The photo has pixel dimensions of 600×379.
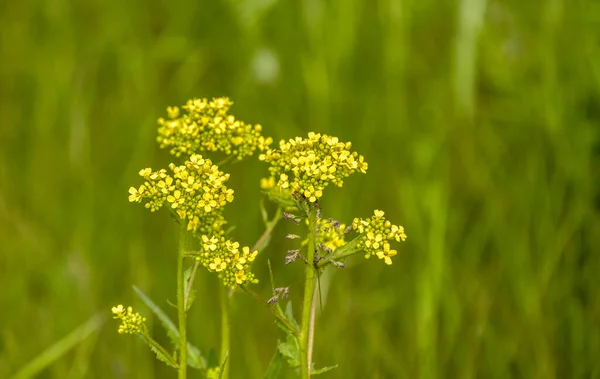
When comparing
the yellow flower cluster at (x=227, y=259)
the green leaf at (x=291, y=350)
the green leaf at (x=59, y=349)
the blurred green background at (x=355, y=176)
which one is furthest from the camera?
the blurred green background at (x=355, y=176)

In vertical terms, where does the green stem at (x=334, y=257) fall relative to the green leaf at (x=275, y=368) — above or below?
above

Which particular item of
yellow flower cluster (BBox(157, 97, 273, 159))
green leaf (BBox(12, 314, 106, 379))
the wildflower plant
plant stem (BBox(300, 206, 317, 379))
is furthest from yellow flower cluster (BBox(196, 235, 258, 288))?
green leaf (BBox(12, 314, 106, 379))

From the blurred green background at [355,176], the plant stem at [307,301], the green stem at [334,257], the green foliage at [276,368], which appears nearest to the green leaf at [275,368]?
the green foliage at [276,368]

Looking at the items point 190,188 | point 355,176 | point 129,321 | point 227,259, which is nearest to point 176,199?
point 190,188

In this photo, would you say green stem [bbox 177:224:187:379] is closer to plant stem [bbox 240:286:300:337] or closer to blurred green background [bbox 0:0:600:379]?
plant stem [bbox 240:286:300:337]

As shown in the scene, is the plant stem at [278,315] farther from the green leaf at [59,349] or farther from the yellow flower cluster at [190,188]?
the green leaf at [59,349]

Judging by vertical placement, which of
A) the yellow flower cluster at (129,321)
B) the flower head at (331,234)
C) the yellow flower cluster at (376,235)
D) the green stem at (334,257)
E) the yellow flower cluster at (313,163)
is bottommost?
the yellow flower cluster at (129,321)

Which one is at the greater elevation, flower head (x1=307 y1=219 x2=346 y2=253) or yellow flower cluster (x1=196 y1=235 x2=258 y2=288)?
flower head (x1=307 y1=219 x2=346 y2=253)
